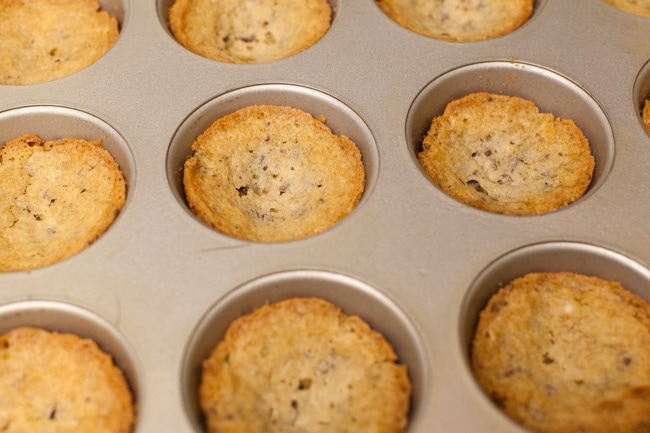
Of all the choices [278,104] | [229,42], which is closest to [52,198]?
[278,104]

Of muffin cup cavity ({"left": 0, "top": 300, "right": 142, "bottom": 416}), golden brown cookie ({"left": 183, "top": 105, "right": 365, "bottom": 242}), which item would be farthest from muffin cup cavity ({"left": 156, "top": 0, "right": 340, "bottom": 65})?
A: muffin cup cavity ({"left": 0, "top": 300, "right": 142, "bottom": 416})

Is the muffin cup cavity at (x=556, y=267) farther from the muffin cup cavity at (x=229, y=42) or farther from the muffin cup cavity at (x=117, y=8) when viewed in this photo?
the muffin cup cavity at (x=117, y=8)

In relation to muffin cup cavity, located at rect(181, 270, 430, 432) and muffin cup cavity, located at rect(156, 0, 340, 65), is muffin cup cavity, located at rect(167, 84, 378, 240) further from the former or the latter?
muffin cup cavity, located at rect(181, 270, 430, 432)

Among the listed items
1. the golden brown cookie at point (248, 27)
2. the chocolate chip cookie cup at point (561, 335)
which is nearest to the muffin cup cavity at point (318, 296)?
the chocolate chip cookie cup at point (561, 335)

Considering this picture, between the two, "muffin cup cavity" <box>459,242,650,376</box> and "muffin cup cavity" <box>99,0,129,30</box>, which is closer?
"muffin cup cavity" <box>459,242,650,376</box>

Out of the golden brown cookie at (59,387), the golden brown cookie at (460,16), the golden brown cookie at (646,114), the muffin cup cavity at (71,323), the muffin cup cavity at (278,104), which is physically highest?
the golden brown cookie at (460,16)
